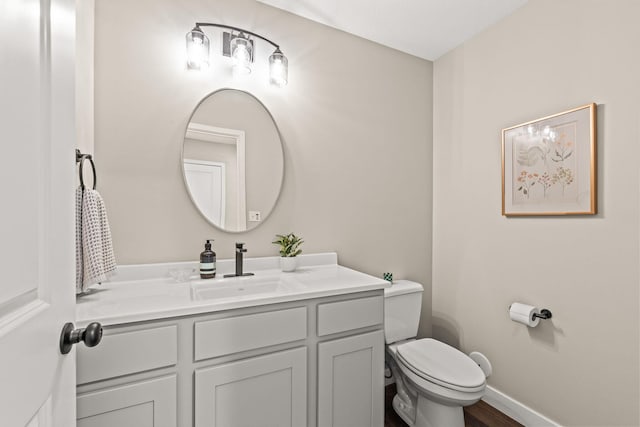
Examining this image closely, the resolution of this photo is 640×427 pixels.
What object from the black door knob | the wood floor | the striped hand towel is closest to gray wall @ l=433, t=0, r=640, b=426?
the wood floor

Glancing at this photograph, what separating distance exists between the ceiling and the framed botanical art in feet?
2.39

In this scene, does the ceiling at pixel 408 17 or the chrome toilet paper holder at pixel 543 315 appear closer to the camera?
the chrome toilet paper holder at pixel 543 315

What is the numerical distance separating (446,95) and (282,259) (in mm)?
1722

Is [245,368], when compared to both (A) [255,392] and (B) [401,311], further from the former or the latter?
(B) [401,311]

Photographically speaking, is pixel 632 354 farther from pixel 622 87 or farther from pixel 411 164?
pixel 411 164

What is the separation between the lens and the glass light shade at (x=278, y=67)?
1.71m

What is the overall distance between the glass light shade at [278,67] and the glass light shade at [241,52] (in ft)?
0.43

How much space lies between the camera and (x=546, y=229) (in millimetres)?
1667

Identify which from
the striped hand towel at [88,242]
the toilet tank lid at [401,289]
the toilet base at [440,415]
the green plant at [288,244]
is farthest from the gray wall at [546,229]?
the striped hand towel at [88,242]

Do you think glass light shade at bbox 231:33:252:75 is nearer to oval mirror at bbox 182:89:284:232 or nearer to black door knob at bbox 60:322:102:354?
oval mirror at bbox 182:89:284:232

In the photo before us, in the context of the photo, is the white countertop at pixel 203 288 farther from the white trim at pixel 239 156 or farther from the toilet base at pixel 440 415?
the toilet base at pixel 440 415

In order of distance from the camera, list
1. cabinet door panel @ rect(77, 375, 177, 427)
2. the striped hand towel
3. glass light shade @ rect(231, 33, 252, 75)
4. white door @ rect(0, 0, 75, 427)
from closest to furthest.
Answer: white door @ rect(0, 0, 75, 427) < cabinet door panel @ rect(77, 375, 177, 427) < the striped hand towel < glass light shade @ rect(231, 33, 252, 75)

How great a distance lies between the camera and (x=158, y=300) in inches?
43.9

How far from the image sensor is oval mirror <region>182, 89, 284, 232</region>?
5.23ft
